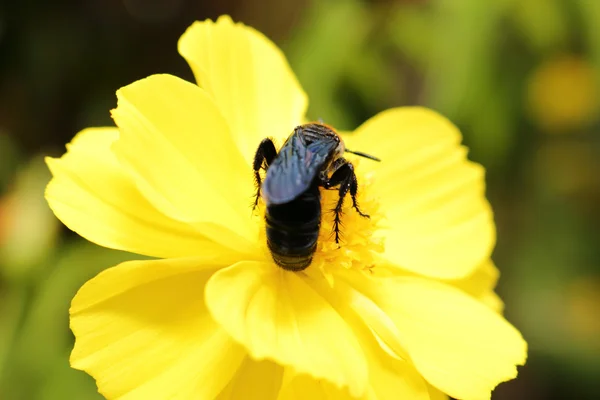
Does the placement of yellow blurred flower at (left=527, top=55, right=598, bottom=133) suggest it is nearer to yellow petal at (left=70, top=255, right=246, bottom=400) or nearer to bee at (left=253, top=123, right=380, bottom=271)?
bee at (left=253, top=123, right=380, bottom=271)

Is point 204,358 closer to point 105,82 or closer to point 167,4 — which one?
point 105,82

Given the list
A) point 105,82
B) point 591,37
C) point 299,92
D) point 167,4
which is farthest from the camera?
point 167,4

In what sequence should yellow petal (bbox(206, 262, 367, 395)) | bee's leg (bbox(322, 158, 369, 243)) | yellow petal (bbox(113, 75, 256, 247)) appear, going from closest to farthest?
yellow petal (bbox(206, 262, 367, 395)), yellow petal (bbox(113, 75, 256, 247)), bee's leg (bbox(322, 158, 369, 243))

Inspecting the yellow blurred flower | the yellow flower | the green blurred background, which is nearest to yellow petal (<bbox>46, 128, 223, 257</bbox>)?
the yellow flower

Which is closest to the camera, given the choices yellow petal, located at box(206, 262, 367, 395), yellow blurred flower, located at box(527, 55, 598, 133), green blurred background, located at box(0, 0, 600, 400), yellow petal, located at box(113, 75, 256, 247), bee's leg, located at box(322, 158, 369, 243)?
yellow petal, located at box(206, 262, 367, 395)

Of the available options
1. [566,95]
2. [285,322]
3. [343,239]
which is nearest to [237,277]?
[285,322]

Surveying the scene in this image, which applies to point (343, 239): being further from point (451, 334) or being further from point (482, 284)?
point (482, 284)

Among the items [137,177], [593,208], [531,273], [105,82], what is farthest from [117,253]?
[593,208]
